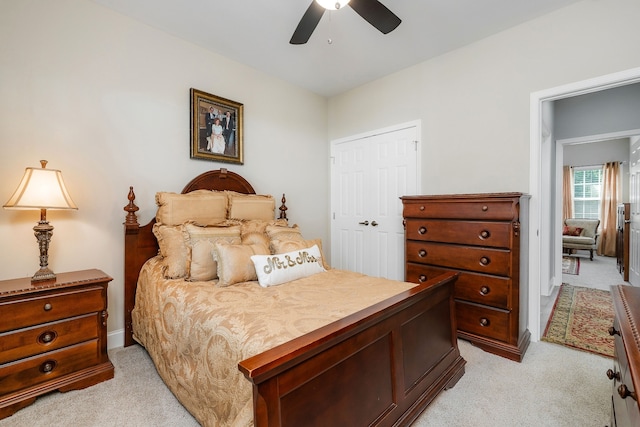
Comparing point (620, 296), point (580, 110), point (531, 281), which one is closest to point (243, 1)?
point (620, 296)

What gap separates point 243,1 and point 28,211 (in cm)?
223

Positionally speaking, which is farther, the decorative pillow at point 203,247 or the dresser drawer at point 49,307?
the decorative pillow at point 203,247

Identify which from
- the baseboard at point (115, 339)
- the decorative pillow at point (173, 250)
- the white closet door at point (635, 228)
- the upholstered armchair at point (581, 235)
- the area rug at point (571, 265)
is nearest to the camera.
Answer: the decorative pillow at point (173, 250)

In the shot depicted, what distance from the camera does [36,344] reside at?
1751mm

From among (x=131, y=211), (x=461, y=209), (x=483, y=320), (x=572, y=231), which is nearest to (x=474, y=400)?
(x=483, y=320)

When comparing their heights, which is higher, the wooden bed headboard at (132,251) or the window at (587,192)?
the window at (587,192)

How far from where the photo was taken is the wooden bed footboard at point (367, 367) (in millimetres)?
936

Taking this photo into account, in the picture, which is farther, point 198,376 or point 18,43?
point 18,43

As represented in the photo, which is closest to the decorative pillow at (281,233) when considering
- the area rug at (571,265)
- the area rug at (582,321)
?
the area rug at (582,321)

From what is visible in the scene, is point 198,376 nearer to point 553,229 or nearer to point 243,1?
point 243,1

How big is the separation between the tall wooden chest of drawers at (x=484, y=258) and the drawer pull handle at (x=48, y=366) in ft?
9.16

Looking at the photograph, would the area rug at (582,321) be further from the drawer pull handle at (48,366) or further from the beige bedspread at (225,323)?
the drawer pull handle at (48,366)

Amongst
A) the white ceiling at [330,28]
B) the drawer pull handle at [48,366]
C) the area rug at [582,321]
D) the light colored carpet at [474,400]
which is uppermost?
the white ceiling at [330,28]

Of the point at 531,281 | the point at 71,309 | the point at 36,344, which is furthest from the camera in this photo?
the point at 531,281
